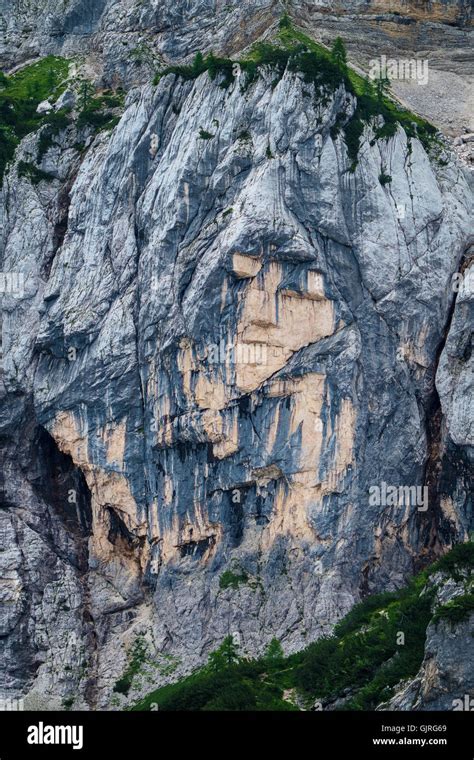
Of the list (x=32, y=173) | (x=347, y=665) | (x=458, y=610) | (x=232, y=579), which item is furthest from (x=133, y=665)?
(x=32, y=173)

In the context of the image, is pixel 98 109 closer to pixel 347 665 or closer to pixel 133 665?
pixel 133 665

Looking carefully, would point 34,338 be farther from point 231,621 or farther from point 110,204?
point 231,621

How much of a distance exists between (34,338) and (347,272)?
16.3m

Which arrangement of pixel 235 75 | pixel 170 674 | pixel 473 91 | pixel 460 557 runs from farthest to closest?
pixel 473 91 < pixel 235 75 < pixel 170 674 < pixel 460 557

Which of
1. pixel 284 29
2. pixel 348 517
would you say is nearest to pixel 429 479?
pixel 348 517

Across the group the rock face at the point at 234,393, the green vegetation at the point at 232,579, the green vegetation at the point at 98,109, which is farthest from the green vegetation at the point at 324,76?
the green vegetation at the point at 232,579

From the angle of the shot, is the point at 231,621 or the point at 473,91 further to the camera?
the point at 473,91

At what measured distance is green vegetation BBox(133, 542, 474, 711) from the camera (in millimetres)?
66375

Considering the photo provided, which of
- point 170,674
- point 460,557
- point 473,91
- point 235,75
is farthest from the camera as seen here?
point 473,91

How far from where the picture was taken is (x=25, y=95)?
3831 inches

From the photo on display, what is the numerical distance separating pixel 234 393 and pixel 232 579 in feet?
27.3

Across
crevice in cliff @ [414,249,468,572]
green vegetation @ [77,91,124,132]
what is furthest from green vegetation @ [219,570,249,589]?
green vegetation @ [77,91,124,132]

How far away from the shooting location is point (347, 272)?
7994 centimetres

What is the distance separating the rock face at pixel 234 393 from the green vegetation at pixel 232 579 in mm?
100
